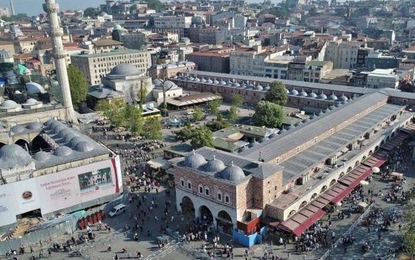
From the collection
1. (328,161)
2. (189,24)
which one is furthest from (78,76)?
(189,24)

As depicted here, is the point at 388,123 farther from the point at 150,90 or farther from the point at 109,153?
the point at 150,90

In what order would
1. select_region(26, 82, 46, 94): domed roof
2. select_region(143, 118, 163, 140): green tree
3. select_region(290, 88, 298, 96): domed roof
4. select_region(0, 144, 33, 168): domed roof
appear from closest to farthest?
1. select_region(0, 144, 33, 168): domed roof
2. select_region(143, 118, 163, 140): green tree
3. select_region(26, 82, 46, 94): domed roof
4. select_region(290, 88, 298, 96): domed roof

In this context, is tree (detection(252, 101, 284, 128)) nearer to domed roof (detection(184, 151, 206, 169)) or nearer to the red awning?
domed roof (detection(184, 151, 206, 169))

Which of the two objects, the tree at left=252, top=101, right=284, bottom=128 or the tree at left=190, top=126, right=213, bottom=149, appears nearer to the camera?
the tree at left=190, top=126, right=213, bottom=149

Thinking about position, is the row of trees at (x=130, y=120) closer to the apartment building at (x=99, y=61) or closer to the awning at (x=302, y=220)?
the apartment building at (x=99, y=61)

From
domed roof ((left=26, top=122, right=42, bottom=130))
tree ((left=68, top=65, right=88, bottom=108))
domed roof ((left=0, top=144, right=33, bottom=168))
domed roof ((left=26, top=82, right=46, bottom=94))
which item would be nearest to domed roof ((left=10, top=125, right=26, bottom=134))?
domed roof ((left=26, top=122, right=42, bottom=130))
